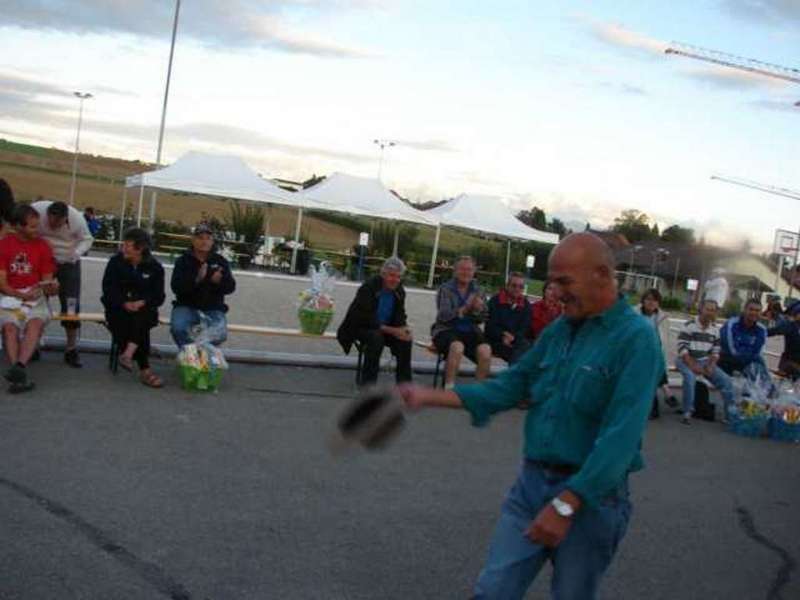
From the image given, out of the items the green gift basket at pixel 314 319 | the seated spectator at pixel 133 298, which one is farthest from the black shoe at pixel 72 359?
the green gift basket at pixel 314 319

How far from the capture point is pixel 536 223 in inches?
Result: 2256

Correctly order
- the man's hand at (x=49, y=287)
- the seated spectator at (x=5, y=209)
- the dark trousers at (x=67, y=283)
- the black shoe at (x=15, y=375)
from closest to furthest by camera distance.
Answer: the black shoe at (x=15, y=375) → the man's hand at (x=49, y=287) → the seated spectator at (x=5, y=209) → the dark trousers at (x=67, y=283)

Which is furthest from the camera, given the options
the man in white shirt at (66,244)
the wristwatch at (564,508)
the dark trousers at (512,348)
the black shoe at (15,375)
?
the dark trousers at (512,348)

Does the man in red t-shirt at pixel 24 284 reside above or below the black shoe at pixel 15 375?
above

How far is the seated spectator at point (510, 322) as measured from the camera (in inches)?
431

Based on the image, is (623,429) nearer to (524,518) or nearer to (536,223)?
(524,518)

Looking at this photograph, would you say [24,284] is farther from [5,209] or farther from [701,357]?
[701,357]

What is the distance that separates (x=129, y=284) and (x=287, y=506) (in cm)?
426

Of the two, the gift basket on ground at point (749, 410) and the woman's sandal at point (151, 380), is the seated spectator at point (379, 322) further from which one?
the gift basket on ground at point (749, 410)

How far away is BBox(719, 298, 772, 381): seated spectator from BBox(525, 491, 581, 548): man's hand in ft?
30.9

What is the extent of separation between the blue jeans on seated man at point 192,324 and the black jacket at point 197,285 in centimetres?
6

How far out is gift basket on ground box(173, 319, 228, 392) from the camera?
9227mm

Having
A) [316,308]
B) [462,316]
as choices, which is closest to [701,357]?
[462,316]

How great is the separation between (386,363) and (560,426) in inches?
357
